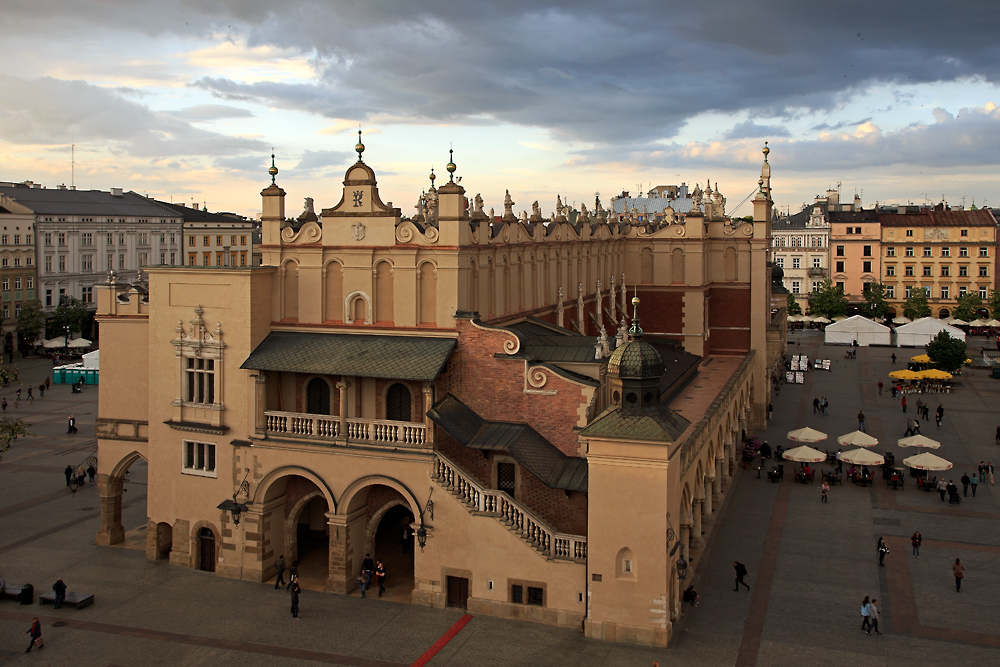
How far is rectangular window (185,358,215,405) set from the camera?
38.7m

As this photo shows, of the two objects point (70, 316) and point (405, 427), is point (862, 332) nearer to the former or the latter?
point (70, 316)

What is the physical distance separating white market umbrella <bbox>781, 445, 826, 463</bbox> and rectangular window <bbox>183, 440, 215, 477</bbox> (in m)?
30.3

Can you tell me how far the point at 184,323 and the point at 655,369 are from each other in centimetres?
1955

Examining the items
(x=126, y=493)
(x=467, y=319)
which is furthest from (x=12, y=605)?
(x=467, y=319)

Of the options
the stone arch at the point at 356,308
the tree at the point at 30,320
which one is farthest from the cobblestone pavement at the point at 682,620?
the tree at the point at 30,320

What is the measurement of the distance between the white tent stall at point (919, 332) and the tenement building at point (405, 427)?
242 feet

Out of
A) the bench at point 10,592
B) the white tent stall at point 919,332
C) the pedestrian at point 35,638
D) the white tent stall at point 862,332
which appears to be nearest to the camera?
the pedestrian at point 35,638

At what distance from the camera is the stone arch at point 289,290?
129 ft

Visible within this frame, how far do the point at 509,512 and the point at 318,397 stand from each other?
33.7 feet

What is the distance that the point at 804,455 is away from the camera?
5166cm

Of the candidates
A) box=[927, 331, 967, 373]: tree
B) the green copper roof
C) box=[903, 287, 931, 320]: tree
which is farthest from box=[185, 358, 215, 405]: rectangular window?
box=[903, 287, 931, 320]: tree

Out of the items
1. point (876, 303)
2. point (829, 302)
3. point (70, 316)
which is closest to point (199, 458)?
point (70, 316)

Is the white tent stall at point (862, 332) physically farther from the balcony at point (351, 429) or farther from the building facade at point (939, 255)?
the balcony at point (351, 429)

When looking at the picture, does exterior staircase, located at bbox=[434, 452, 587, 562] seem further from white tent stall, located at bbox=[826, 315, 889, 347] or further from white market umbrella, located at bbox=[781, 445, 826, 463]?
white tent stall, located at bbox=[826, 315, 889, 347]
